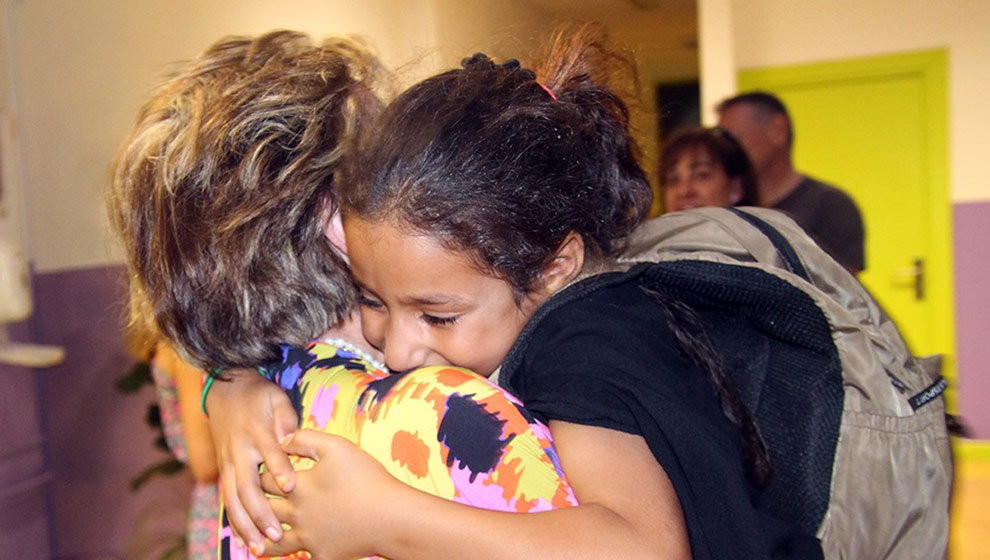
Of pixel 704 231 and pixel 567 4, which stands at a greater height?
pixel 567 4

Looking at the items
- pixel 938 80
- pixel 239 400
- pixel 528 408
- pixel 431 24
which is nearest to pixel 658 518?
pixel 528 408

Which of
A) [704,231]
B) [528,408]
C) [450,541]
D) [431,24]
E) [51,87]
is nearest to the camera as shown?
A: [450,541]

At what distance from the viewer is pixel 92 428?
3.65 m

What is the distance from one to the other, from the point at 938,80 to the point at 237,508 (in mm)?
5652

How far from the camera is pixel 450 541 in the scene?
0.78 metres

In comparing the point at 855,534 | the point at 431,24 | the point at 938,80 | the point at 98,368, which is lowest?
the point at 98,368

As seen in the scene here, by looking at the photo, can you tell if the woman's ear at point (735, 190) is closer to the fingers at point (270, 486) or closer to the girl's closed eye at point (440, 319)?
the girl's closed eye at point (440, 319)

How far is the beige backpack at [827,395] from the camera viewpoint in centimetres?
92

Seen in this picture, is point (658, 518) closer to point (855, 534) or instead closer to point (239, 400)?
point (855, 534)

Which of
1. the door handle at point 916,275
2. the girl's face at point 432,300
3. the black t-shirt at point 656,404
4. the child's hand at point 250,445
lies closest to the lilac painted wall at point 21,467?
the child's hand at point 250,445

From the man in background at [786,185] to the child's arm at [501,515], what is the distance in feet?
9.09

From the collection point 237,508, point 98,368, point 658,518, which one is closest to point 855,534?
point 658,518

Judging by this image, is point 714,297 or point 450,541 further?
point 714,297

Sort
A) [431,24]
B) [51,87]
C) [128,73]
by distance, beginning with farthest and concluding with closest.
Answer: [431,24], [128,73], [51,87]
